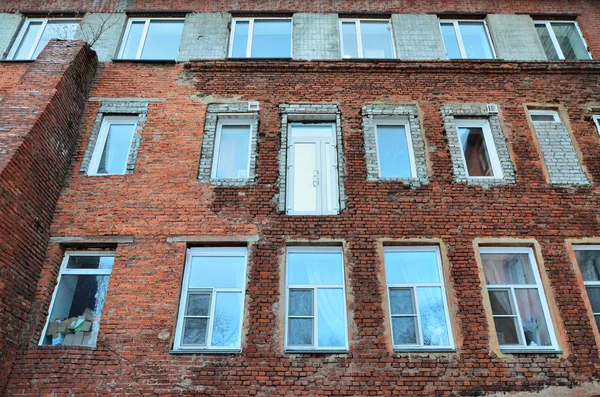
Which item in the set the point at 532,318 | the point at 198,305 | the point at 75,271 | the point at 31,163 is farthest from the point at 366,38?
the point at 75,271

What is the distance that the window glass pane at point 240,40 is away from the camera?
1066 cm

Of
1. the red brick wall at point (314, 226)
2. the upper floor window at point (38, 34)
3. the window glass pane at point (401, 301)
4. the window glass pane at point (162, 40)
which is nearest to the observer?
the red brick wall at point (314, 226)

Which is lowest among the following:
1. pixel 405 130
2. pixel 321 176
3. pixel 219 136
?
pixel 321 176

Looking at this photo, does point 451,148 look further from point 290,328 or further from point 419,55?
point 290,328

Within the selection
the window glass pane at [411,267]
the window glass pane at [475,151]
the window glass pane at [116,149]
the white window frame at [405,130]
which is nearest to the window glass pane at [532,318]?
the window glass pane at [411,267]

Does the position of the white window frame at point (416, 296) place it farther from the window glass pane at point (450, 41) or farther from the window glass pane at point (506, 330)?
the window glass pane at point (450, 41)

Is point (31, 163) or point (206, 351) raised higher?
point (31, 163)

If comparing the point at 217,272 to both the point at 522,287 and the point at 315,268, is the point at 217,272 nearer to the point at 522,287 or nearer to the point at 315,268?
the point at 315,268

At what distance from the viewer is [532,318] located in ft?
24.2

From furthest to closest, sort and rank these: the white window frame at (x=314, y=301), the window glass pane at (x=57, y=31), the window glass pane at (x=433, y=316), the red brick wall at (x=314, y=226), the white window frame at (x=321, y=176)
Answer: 1. the window glass pane at (x=57, y=31)
2. the white window frame at (x=321, y=176)
3. the window glass pane at (x=433, y=316)
4. the white window frame at (x=314, y=301)
5. the red brick wall at (x=314, y=226)

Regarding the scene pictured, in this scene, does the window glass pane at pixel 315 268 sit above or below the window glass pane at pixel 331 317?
above

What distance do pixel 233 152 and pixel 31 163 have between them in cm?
361

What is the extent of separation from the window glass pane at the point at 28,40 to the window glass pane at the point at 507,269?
440 inches

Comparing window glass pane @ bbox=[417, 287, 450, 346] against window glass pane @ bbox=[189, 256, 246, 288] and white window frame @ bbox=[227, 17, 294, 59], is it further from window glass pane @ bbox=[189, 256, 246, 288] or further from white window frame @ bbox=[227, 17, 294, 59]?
white window frame @ bbox=[227, 17, 294, 59]
